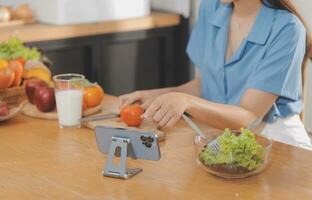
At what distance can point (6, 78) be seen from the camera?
2473mm

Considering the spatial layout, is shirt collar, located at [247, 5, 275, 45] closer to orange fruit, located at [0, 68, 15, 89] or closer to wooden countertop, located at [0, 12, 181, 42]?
orange fruit, located at [0, 68, 15, 89]

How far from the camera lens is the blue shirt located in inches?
93.2

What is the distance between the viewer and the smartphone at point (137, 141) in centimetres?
182

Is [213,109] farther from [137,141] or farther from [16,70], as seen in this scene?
[16,70]

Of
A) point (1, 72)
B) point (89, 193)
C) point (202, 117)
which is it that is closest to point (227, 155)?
point (89, 193)

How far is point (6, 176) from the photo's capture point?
184 cm

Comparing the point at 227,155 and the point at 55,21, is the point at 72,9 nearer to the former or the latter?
the point at 55,21

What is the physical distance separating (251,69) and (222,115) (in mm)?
253

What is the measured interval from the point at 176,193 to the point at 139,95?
78cm

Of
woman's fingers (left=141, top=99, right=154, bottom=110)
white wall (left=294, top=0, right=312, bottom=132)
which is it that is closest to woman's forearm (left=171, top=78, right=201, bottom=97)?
woman's fingers (left=141, top=99, right=154, bottom=110)

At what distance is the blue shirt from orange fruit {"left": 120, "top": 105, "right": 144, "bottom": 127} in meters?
0.40

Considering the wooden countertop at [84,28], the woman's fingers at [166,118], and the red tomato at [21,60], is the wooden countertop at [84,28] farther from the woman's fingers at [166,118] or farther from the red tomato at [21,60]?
the woman's fingers at [166,118]

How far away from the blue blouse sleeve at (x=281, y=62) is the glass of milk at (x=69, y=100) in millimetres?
556

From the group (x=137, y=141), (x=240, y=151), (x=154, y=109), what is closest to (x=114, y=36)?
(x=154, y=109)
